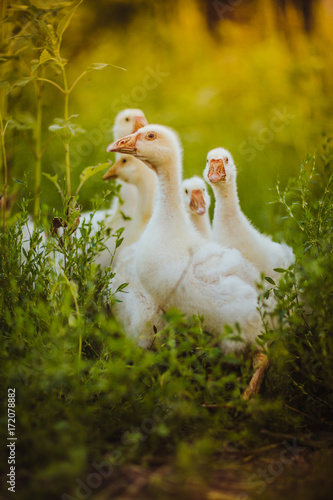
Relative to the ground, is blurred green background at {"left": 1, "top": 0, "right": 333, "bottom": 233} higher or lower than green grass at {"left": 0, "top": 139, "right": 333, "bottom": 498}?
higher

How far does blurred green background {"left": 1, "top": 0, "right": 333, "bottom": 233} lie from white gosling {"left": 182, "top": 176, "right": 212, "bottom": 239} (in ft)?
1.20

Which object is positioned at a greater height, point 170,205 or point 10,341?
point 170,205

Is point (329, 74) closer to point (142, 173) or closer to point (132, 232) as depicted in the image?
point (142, 173)

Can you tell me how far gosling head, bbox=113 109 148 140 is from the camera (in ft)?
7.07

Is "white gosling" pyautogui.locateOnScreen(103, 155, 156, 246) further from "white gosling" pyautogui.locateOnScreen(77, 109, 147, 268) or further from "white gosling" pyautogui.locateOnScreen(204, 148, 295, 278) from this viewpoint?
"white gosling" pyautogui.locateOnScreen(204, 148, 295, 278)

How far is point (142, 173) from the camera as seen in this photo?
217 cm

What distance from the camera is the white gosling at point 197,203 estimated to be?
1996 mm

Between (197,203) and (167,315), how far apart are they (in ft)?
2.46

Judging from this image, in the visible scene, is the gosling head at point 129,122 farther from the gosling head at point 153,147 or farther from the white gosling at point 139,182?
the gosling head at point 153,147

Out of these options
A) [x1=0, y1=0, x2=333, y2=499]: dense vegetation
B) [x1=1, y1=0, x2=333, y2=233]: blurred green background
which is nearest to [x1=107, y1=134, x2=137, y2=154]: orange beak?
[x1=0, y1=0, x2=333, y2=499]: dense vegetation

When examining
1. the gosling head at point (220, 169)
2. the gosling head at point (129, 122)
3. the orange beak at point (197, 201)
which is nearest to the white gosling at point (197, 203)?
the orange beak at point (197, 201)

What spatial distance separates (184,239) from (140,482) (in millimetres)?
826

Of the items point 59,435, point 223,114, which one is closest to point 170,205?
point 59,435

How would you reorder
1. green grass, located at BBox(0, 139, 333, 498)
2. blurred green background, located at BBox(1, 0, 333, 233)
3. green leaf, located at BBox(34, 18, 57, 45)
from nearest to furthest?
green grass, located at BBox(0, 139, 333, 498) → green leaf, located at BBox(34, 18, 57, 45) → blurred green background, located at BBox(1, 0, 333, 233)
